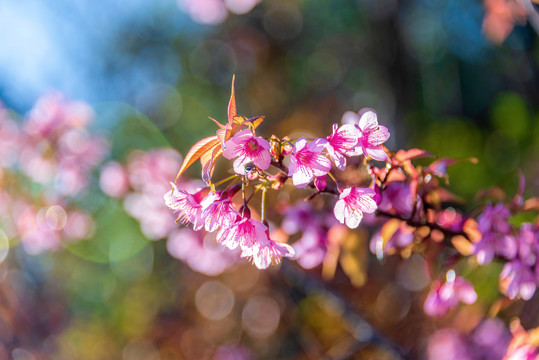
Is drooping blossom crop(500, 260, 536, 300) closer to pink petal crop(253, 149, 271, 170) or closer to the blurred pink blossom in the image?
pink petal crop(253, 149, 271, 170)

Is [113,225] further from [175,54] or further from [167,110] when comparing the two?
[175,54]

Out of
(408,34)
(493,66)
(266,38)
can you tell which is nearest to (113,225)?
(266,38)

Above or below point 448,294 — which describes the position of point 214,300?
below

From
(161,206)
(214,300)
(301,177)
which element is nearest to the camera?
(301,177)

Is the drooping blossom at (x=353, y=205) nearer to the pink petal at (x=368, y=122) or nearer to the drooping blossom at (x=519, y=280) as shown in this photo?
the pink petal at (x=368, y=122)

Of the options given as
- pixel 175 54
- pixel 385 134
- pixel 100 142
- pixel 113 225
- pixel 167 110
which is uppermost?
pixel 385 134

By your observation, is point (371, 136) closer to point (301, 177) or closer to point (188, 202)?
point (301, 177)

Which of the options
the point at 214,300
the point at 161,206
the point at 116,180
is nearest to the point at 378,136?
the point at 161,206
